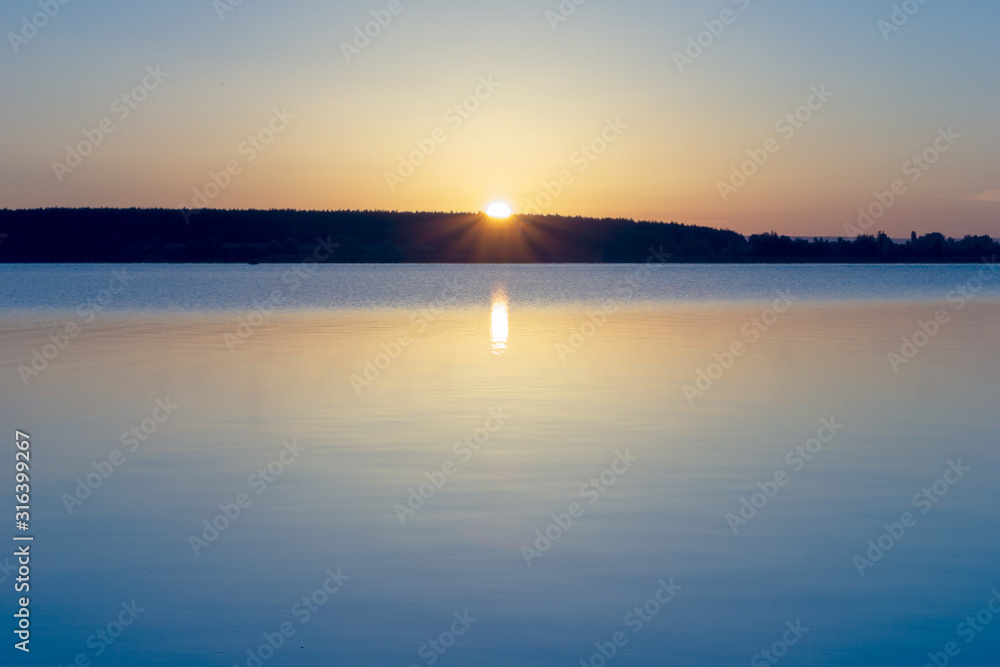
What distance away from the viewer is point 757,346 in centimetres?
1705

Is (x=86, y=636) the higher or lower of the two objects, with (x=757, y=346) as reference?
lower

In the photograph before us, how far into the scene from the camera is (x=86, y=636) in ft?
15.7

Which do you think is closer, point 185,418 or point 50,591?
point 50,591

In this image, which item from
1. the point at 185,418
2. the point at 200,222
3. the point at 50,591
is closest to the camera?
the point at 50,591

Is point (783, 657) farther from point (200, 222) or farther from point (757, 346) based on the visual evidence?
point (200, 222)

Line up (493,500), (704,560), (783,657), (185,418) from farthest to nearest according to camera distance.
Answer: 1. (185,418)
2. (493,500)
3. (704,560)
4. (783,657)

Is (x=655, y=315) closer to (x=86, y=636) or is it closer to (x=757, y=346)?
(x=757, y=346)

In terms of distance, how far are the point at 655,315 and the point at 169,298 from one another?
1733 cm

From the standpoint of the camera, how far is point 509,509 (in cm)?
676

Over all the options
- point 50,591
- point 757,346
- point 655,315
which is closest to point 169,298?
point 655,315

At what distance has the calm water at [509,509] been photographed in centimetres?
479

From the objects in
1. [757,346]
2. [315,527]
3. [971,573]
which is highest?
[757,346]

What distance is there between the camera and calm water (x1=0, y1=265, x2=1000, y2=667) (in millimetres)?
4793

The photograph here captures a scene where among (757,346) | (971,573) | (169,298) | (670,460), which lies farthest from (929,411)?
(169,298)
